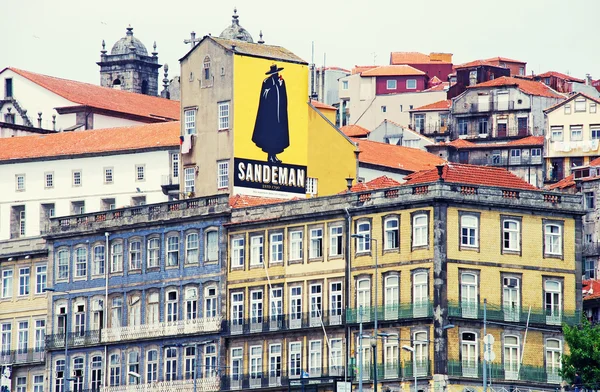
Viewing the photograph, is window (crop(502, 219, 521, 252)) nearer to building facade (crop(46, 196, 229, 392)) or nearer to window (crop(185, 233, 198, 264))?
building facade (crop(46, 196, 229, 392))

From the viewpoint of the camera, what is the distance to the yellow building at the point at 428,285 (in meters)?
97.1

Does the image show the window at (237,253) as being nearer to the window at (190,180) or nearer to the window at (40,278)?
the window at (190,180)

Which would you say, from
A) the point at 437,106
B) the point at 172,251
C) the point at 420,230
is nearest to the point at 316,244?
the point at 420,230

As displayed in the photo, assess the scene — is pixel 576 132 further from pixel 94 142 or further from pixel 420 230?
pixel 420 230

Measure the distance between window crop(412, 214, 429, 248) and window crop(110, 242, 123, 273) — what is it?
68.9 ft

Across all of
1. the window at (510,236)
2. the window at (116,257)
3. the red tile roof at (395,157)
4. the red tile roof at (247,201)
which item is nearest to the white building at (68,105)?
the red tile roof at (395,157)

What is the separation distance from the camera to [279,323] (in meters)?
104

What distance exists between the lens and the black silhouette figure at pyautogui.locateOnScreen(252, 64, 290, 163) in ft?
380

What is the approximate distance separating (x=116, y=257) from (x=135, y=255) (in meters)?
1.50

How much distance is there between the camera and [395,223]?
99.5 m

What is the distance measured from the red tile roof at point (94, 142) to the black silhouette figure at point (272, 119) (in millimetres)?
12676

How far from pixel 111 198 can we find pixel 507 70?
175 feet

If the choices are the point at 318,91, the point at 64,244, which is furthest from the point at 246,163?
the point at 318,91

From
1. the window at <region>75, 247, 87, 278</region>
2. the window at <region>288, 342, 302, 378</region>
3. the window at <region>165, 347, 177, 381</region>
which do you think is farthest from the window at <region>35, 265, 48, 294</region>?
the window at <region>288, 342, 302, 378</region>
